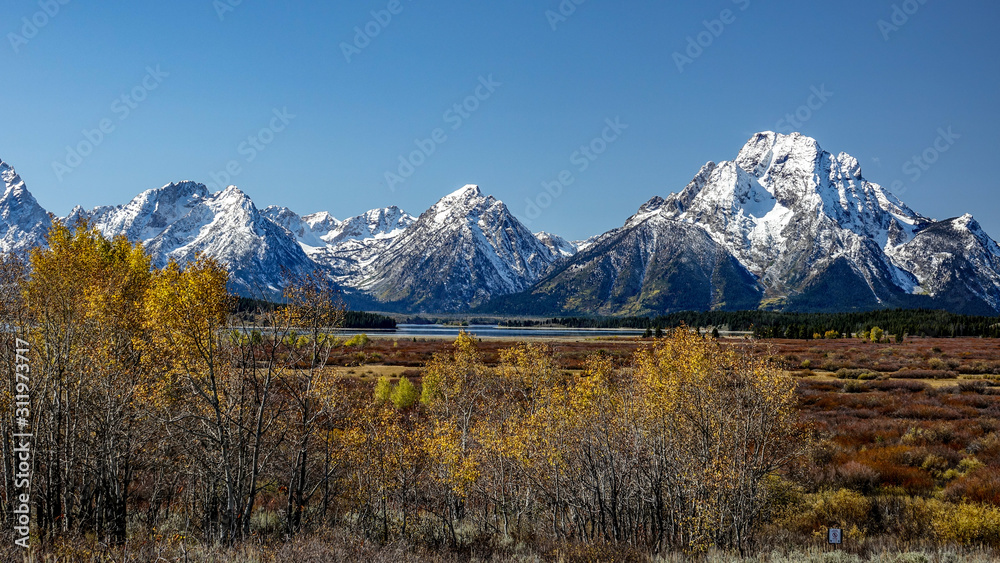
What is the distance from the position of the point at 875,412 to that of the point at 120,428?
50.2 meters

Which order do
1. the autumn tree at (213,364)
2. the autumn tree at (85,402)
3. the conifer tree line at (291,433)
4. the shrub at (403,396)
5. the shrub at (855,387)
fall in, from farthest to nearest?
the shrub at (855,387) < the shrub at (403,396) < the conifer tree line at (291,433) < the autumn tree at (213,364) < the autumn tree at (85,402)

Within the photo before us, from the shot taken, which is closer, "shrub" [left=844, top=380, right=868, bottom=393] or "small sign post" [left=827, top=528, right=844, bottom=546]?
"small sign post" [left=827, top=528, right=844, bottom=546]

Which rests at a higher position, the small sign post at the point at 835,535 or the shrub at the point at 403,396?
the small sign post at the point at 835,535

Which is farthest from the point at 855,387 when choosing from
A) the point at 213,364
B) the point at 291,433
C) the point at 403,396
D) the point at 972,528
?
the point at 213,364

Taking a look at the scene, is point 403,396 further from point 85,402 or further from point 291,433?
point 85,402

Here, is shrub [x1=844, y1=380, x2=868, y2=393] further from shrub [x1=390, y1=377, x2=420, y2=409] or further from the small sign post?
the small sign post

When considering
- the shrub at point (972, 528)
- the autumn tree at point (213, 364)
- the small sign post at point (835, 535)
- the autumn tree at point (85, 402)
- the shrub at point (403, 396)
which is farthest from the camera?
the shrub at point (403, 396)

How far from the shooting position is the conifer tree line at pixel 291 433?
14305 millimetres

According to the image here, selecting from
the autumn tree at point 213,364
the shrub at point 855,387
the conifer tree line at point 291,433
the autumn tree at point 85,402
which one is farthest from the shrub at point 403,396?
the shrub at point 855,387

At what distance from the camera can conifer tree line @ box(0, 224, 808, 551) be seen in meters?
14.3

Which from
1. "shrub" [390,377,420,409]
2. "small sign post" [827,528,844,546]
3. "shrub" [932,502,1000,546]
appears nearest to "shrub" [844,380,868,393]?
"shrub" [932,502,1000,546]

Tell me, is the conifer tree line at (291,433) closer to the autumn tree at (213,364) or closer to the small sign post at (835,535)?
the autumn tree at (213,364)

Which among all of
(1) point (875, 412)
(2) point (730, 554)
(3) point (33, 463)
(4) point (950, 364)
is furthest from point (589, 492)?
(4) point (950, 364)

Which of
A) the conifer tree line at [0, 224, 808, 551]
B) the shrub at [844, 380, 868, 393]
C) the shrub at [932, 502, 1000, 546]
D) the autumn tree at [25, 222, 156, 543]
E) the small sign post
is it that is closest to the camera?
the small sign post
